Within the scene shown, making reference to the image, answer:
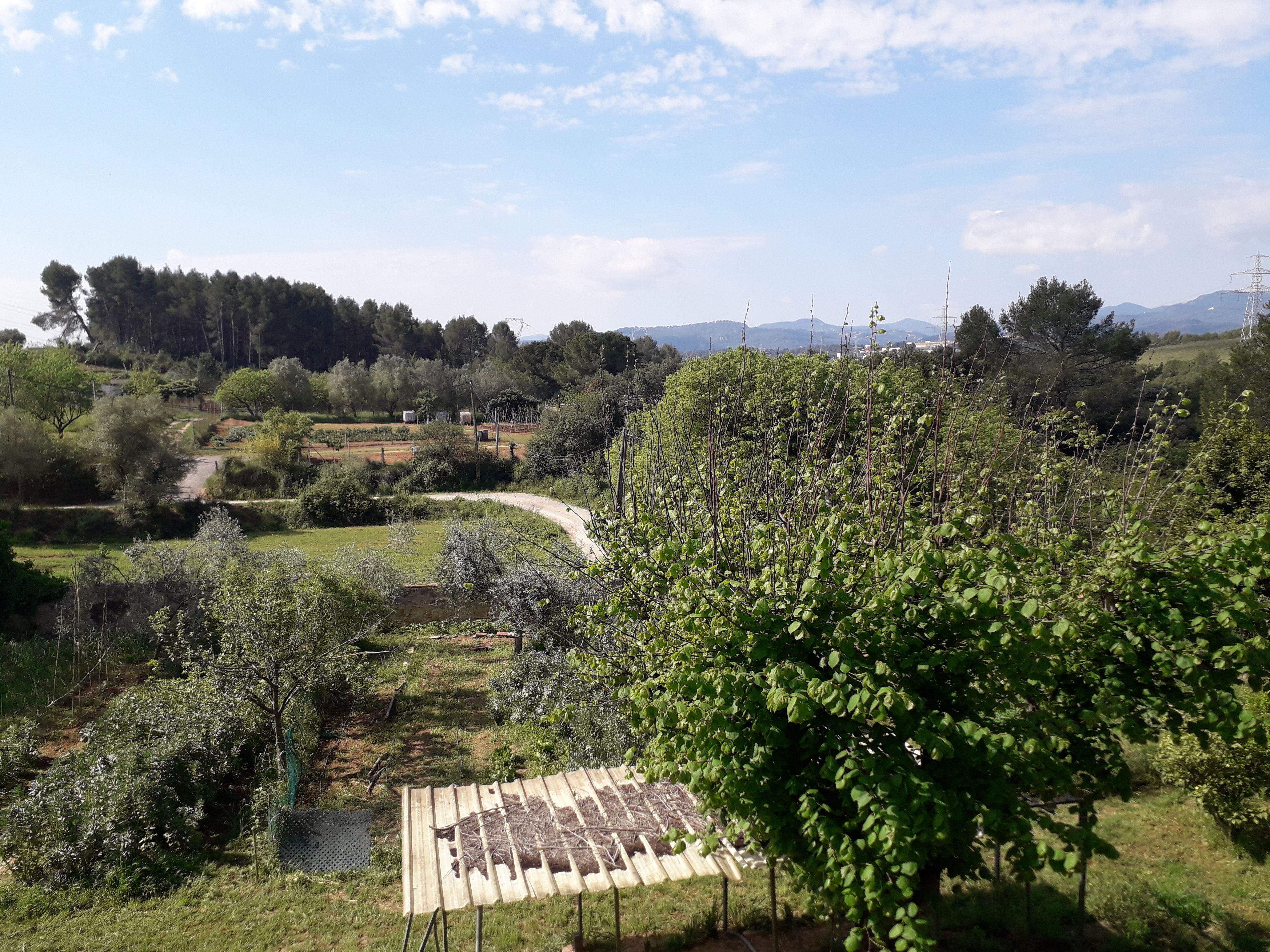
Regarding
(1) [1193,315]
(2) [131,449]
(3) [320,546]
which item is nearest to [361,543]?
(3) [320,546]

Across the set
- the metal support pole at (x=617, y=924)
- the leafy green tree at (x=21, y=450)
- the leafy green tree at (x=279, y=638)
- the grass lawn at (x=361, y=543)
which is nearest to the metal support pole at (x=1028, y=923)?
the metal support pole at (x=617, y=924)

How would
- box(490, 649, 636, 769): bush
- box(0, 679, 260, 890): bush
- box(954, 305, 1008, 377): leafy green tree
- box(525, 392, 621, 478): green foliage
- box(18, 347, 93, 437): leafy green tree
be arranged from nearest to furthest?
box(0, 679, 260, 890): bush
box(490, 649, 636, 769): bush
box(954, 305, 1008, 377): leafy green tree
box(525, 392, 621, 478): green foliage
box(18, 347, 93, 437): leafy green tree

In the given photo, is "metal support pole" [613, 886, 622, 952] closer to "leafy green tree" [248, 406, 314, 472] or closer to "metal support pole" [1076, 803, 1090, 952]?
"metal support pole" [1076, 803, 1090, 952]

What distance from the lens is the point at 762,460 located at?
6.06 m

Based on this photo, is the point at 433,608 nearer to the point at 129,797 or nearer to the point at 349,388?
the point at 129,797

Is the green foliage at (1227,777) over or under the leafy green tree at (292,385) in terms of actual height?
under

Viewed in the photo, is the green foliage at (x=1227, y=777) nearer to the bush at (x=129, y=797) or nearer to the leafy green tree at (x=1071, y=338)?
the bush at (x=129, y=797)

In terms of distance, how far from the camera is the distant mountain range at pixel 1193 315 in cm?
2688

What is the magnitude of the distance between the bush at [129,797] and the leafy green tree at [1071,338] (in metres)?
28.1

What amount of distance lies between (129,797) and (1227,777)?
10.5 metres

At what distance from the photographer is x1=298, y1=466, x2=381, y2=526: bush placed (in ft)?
95.7

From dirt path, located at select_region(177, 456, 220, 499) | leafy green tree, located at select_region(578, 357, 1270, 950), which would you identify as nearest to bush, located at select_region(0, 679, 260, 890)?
leafy green tree, located at select_region(578, 357, 1270, 950)

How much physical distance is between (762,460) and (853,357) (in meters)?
2.40

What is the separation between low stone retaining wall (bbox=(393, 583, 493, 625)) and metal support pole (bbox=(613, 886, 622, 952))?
11.4m
